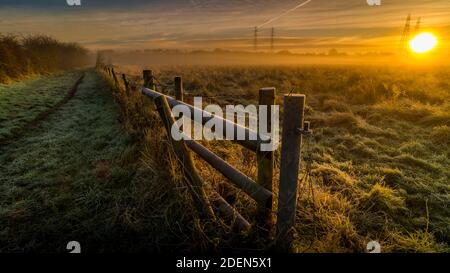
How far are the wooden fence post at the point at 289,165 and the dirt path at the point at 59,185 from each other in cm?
208

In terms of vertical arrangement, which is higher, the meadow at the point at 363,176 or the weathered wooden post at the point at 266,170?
the weathered wooden post at the point at 266,170

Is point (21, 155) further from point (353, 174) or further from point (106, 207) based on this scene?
point (353, 174)

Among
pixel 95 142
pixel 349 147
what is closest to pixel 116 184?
pixel 95 142

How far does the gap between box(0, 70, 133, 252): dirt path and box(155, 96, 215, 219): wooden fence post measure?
116 cm

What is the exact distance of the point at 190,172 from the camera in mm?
3111

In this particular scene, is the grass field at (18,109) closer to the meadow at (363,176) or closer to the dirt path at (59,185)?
the dirt path at (59,185)

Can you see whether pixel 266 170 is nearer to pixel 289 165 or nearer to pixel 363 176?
pixel 289 165

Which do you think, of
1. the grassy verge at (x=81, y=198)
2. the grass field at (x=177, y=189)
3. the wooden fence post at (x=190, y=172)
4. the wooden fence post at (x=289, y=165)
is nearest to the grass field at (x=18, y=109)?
the grass field at (x=177, y=189)

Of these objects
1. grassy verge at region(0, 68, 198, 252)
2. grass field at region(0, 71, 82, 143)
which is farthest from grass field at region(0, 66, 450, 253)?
grass field at region(0, 71, 82, 143)

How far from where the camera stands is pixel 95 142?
6.47 meters

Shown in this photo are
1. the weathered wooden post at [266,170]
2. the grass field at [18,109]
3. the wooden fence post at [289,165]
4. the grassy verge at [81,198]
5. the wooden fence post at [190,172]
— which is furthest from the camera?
the grass field at [18,109]

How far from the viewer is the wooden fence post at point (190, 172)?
292 centimetres

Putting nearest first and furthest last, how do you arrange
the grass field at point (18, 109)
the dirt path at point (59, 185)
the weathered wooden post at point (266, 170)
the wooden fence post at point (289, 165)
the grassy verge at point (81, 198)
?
the wooden fence post at point (289, 165) < the weathered wooden post at point (266, 170) < the grassy verge at point (81, 198) < the dirt path at point (59, 185) < the grass field at point (18, 109)

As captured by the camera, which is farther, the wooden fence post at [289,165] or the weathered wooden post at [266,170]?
the weathered wooden post at [266,170]
